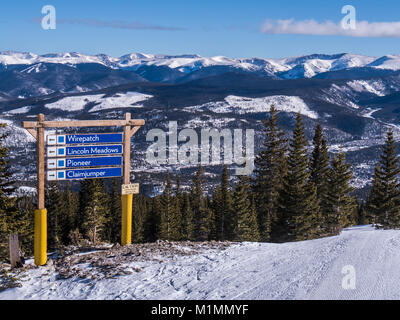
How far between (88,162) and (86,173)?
1.46 ft

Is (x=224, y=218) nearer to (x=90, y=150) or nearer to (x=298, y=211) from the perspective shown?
(x=298, y=211)

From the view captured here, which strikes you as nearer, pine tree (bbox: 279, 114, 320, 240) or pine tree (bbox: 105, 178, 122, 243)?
pine tree (bbox: 279, 114, 320, 240)

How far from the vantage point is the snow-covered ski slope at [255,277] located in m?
12.1

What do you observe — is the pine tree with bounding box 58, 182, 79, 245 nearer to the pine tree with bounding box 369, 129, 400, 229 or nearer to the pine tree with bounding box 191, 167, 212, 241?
the pine tree with bounding box 191, 167, 212, 241

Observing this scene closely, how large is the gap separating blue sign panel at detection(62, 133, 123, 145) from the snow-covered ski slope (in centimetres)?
493

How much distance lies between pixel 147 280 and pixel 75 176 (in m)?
5.83

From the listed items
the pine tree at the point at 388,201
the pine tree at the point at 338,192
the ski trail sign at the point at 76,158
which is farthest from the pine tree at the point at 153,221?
the ski trail sign at the point at 76,158

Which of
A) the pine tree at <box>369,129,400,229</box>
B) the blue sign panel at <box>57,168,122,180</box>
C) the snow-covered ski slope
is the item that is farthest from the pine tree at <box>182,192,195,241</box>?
the snow-covered ski slope

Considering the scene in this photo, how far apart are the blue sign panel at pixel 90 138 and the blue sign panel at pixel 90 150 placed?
0.23m

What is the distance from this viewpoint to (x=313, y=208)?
3844cm

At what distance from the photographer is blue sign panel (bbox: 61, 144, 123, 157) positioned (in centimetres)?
1755

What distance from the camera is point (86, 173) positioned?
1788cm

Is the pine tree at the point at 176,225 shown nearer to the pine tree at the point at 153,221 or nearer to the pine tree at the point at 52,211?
the pine tree at the point at 153,221

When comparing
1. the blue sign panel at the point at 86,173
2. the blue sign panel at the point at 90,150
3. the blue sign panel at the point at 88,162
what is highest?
the blue sign panel at the point at 90,150
